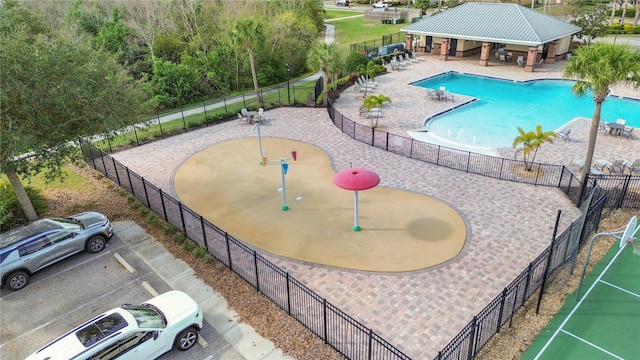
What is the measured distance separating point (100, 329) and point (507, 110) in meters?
30.6

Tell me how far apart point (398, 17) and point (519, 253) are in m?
69.7

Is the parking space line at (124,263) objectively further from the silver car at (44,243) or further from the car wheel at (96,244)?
the silver car at (44,243)

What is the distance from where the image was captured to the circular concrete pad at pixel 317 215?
1538 centimetres

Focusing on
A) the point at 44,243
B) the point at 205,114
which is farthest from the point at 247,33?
the point at 44,243

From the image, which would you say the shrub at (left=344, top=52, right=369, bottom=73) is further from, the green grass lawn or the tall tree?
the tall tree

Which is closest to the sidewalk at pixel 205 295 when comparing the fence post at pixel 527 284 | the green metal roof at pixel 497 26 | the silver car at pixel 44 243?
the silver car at pixel 44 243

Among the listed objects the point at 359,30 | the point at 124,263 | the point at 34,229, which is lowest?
the point at 124,263

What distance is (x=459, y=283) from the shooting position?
13.8m

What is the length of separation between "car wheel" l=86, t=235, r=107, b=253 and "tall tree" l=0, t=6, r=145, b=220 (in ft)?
9.33

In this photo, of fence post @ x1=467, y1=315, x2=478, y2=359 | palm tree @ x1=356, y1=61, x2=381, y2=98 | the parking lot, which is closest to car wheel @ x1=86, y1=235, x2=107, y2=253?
the parking lot

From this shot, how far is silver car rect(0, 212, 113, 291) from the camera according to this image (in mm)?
14000

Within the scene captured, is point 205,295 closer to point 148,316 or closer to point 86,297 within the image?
point 148,316

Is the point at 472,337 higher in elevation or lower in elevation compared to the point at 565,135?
higher

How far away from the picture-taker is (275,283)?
13898mm
